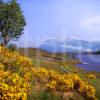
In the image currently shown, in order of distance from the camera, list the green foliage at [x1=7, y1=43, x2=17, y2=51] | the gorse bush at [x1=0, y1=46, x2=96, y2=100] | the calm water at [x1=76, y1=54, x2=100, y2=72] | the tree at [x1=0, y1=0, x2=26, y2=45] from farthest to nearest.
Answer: the calm water at [x1=76, y1=54, x2=100, y2=72], the tree at [x1=0, y1=0, x2=26, y2=45], the green foliage at [x1=7, y1=43, x2=17, y2=51], the gorse bush at [x1=0, y1=46, x2=96, y2=100]

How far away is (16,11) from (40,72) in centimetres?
3132

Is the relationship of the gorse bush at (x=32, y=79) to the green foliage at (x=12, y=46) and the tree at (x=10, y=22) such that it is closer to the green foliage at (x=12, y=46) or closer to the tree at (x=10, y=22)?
the green foliage at (x=12, y=46)

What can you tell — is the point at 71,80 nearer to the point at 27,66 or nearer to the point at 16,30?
the point at 27,66

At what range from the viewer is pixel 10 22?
54594 mm

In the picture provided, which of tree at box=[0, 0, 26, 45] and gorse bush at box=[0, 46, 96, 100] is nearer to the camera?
gorse bush at box=[0, 46, 96, 100]

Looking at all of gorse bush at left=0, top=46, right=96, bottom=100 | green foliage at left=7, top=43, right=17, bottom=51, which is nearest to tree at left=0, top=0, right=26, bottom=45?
green foliage at left=7, top=43, right=17, bottom=51

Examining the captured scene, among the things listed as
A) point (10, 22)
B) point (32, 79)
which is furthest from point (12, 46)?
point (32, 79)

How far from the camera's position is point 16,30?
178 feet

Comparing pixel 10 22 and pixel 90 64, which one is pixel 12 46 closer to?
pixel 10 22

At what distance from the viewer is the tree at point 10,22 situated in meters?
54.2

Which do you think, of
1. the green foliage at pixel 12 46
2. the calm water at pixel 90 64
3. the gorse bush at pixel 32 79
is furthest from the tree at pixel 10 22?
the gorse bush at pixel 32 79

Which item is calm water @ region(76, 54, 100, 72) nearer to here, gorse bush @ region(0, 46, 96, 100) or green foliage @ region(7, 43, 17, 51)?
green foliage @ region(7, 43, 17, 51)

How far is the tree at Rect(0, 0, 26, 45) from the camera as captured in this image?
54228 mm

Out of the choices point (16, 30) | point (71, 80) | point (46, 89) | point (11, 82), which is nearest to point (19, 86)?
point (11, 82)
